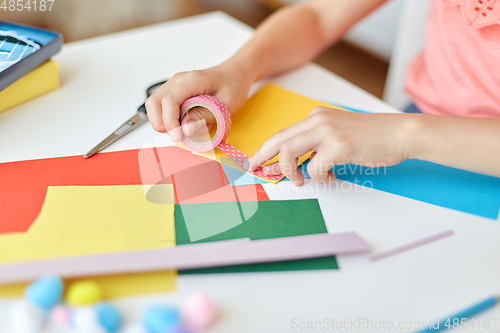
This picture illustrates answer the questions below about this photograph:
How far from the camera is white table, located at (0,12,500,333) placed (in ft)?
1.35

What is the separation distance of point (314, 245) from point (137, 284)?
0.62 feet

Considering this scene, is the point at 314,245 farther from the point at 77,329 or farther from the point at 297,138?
the point at 77,329

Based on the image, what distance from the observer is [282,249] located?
0.45 metres

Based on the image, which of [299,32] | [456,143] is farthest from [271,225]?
[299,32]

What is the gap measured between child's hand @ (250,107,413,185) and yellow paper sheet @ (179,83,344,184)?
4 centimetres

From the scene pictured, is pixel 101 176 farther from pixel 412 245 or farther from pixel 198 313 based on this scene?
pixel 412 245

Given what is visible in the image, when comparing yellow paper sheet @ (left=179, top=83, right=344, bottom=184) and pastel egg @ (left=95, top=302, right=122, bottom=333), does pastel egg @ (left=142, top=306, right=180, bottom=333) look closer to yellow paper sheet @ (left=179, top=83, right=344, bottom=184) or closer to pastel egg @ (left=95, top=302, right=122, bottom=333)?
pastel egg @ (left=95, top=302, right=122, bottom=333)

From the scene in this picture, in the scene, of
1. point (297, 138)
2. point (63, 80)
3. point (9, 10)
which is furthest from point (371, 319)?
point (9, 10)

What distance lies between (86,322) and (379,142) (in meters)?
0.39

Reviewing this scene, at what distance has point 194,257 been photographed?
17.0 inches

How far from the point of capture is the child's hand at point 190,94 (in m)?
0.60
